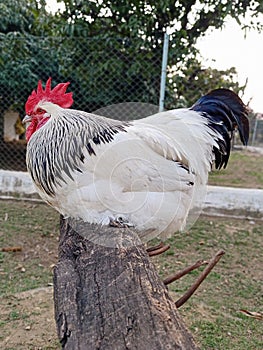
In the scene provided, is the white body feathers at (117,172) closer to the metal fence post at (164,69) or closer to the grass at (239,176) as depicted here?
the metal fence post at (164,69)

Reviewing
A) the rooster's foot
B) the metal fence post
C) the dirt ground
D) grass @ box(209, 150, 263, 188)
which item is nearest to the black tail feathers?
the rooster's foot

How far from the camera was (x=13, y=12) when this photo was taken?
5.54 metres

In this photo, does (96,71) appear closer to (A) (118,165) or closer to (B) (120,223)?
(A) (118,165)

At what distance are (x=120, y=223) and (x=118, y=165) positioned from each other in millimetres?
253

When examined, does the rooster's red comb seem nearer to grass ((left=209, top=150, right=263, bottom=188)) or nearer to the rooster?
the rooster

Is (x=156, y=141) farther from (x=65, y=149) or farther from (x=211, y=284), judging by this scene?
(x=211, y=284)

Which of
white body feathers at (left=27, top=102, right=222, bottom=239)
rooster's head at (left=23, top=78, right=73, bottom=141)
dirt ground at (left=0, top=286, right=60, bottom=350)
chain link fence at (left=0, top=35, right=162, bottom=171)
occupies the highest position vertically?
chain link fence at (left=0, top=35, right=162, bottom=171)

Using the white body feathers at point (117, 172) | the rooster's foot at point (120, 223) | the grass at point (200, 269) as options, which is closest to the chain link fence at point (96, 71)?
the grass at point (200, 269)

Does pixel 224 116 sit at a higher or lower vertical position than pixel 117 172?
higher

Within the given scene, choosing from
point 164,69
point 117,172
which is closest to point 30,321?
point 117,172

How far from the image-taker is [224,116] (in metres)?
2.07

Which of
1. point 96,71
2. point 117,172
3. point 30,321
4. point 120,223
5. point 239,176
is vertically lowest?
point 30,321

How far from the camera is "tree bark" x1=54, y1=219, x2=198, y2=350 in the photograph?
31.9 inches

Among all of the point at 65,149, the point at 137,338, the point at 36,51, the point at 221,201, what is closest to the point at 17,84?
the point at 36,51
